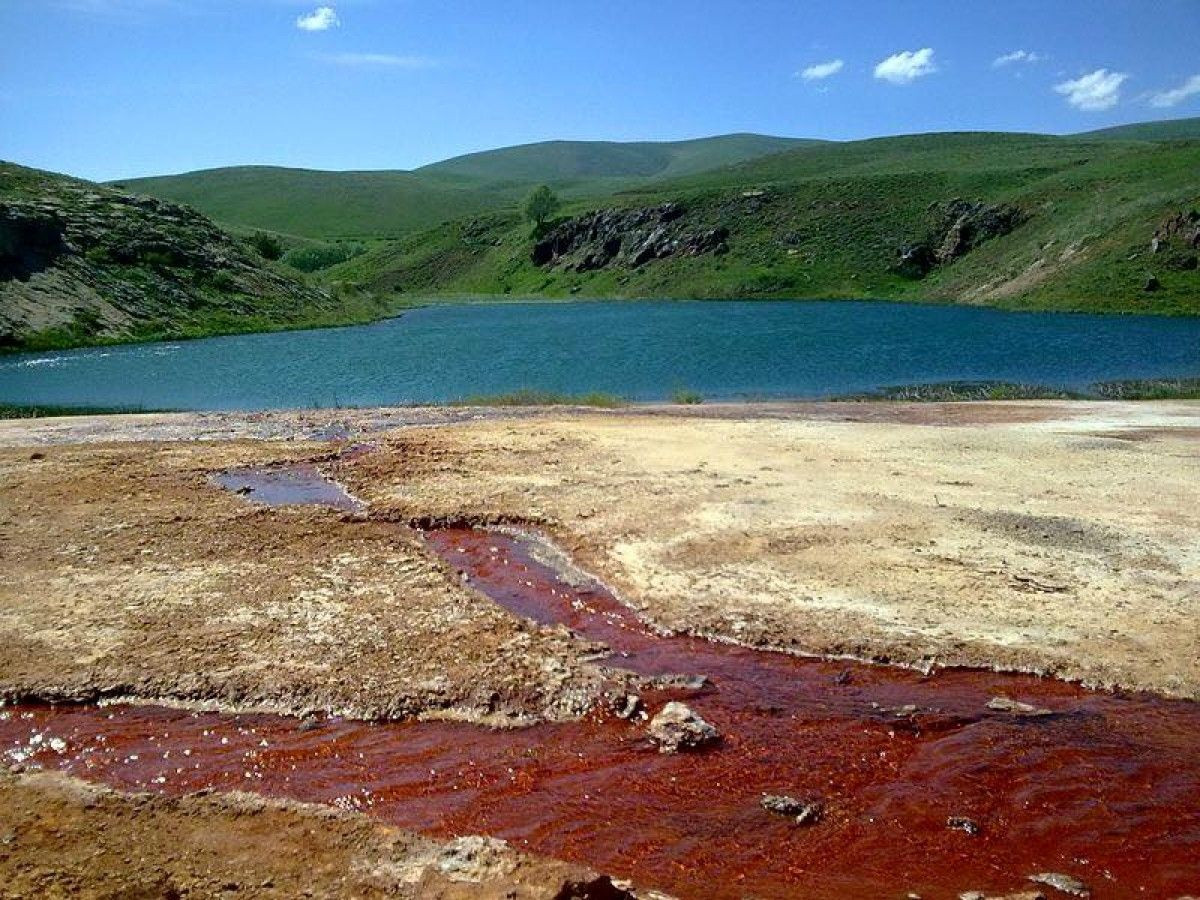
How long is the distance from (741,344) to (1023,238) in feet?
161

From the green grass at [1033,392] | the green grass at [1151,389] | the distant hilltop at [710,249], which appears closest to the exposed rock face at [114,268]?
the distant hilltop at [710,249]

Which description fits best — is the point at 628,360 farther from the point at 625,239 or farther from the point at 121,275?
the point at 625,239

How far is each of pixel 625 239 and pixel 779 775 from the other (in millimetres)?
123321

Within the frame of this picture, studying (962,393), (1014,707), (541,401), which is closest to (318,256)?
(541,401)

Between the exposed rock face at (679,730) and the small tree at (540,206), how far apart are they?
13912 cm

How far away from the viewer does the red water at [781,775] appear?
7387 mm

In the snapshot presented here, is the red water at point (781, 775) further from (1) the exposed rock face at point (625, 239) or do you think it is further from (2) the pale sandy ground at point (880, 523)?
(1) the exposed rock face at point (625, 239)

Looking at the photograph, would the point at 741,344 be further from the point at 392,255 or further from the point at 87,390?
the point at 392,255

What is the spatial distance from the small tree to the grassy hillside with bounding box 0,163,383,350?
179 feet

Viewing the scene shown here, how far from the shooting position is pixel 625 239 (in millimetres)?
127750

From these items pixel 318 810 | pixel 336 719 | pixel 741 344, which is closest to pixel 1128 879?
pixel 318 810

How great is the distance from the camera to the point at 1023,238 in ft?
292

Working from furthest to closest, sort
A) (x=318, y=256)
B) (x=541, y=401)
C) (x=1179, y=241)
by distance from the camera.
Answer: (x=318, y=256), (x=1179, y=241), (x=541, y=401)

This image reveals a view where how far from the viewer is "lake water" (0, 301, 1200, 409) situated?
4025 centimetres
